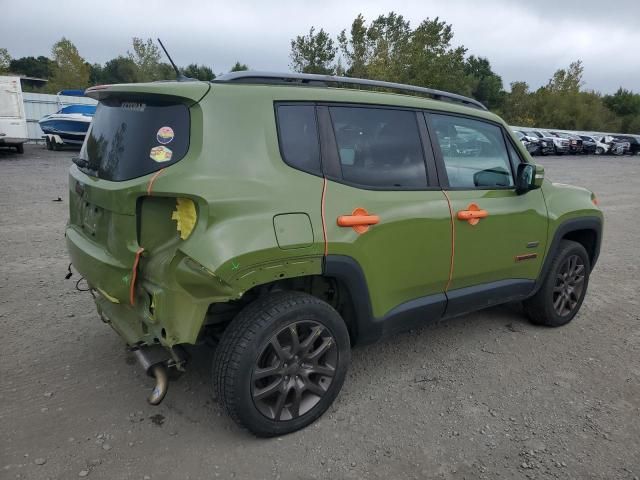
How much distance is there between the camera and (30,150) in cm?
1983

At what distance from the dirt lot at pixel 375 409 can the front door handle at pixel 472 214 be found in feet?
3.50

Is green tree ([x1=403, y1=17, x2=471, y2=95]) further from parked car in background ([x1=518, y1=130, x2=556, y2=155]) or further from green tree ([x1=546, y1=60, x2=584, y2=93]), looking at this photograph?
green tree ([x1=546, y1=60, x2=584, y2=93])

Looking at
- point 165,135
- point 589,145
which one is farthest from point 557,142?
point 165,135

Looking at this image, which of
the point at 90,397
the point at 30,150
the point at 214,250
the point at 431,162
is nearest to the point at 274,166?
the point at 214,250

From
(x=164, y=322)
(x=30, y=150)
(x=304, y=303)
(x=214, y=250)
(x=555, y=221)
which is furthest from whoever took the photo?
(x=30, y=150)

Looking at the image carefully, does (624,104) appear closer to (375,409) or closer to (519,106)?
(519,106)

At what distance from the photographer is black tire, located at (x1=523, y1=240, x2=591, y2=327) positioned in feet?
13.5

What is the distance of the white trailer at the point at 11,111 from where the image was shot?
54.0 feet

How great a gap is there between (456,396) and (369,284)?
991 millimetres

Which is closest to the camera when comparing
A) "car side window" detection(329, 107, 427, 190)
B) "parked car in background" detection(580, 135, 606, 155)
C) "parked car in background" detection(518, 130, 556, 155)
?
"car side window" detection(329, 107, 427, 190)

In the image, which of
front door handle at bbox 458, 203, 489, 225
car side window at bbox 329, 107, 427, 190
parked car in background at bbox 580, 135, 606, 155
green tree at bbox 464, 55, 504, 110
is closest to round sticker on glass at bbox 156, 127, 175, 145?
car side window at bbox 329, 107, 427, 190

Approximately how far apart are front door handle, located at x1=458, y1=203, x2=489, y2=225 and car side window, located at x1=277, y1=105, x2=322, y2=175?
3.66 ft

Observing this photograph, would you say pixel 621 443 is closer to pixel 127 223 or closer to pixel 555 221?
pixel 555 221

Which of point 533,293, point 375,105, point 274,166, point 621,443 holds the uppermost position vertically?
point 375,105
